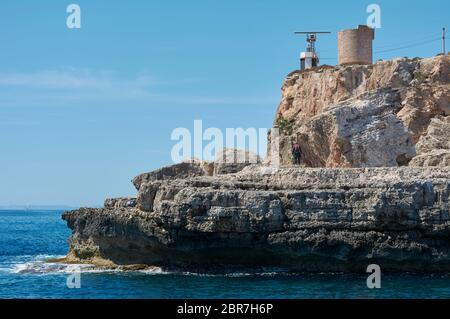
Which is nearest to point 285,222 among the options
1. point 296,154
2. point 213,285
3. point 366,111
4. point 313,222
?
point 313,222

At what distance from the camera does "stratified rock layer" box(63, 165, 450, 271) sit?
34.1 m

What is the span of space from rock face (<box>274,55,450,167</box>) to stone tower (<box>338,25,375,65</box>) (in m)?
1.77

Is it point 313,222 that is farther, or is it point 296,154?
point 296,154

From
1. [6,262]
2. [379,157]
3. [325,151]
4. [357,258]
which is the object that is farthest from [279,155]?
[6,262]

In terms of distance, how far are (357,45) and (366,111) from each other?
423 inches

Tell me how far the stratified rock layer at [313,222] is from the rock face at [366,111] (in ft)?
22.5

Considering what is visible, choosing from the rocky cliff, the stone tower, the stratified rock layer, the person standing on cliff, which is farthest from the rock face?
the stratified rock layer

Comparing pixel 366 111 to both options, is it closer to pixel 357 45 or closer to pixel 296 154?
pixel 296 154

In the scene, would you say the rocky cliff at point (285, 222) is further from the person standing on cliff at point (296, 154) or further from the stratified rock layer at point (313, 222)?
the person standing on cliff at point (296, 154)

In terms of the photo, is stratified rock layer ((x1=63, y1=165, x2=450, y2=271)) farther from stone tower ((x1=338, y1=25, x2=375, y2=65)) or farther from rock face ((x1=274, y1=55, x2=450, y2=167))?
stone tower ((x1=338, y1=25, x2=375, y2=65))

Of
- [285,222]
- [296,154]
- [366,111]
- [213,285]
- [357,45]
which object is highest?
[357,45]

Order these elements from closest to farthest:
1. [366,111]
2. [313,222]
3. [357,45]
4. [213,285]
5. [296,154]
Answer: [213,285], [313,222], [366,111], [296,154], [357,45]

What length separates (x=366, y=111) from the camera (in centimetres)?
4456
